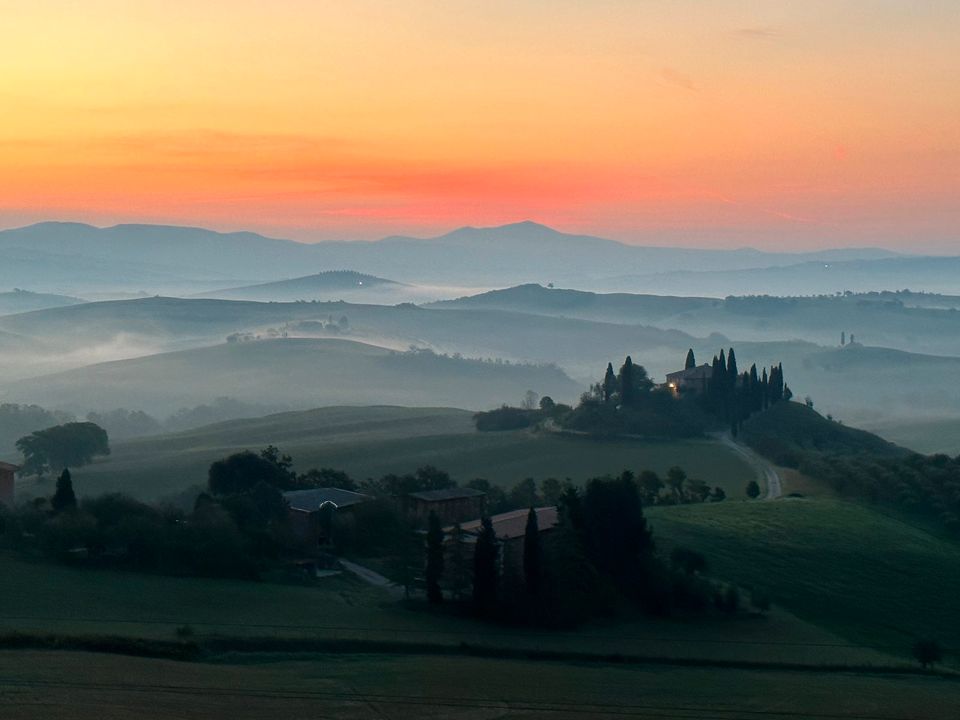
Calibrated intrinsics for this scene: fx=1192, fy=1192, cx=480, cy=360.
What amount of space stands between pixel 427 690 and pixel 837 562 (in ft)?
83.6

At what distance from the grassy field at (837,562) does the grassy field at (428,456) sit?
13.2 metres

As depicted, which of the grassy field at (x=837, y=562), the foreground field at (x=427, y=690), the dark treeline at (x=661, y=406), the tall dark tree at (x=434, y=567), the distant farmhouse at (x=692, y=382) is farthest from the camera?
the distant farmhouse at (x=692, y=382)

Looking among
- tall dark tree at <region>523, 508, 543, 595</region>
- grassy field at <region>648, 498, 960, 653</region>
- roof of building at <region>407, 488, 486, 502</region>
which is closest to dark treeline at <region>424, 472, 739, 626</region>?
A: tall dark tree at <region>523, 508, 543, 595</region>

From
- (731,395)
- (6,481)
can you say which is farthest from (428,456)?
(6,481)

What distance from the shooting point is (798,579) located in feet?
150

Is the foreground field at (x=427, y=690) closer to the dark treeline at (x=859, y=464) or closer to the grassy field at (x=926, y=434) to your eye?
the dark treeline at (x=859, y=464)

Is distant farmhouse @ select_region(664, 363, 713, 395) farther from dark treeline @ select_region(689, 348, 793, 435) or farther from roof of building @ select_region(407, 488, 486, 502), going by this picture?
roof of building @ select_region(407, 488, 486, 502)

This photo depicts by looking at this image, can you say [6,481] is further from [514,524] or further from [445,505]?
[514,524]

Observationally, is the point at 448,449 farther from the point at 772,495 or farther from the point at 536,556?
the point at 536,556

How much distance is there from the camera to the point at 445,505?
5519 cm

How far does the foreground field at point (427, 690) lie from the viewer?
82.6 feet

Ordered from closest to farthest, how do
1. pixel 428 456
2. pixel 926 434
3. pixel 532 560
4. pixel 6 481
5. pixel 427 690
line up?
pixel 427 690
pixel 532 560
pixel 6 481
pixel 428 456
pixel 926 434

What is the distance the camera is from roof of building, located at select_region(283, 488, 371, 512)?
168 ft

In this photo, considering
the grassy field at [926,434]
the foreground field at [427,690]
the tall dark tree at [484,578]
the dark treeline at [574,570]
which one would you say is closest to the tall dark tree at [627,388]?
the grassy field at [926,434]
